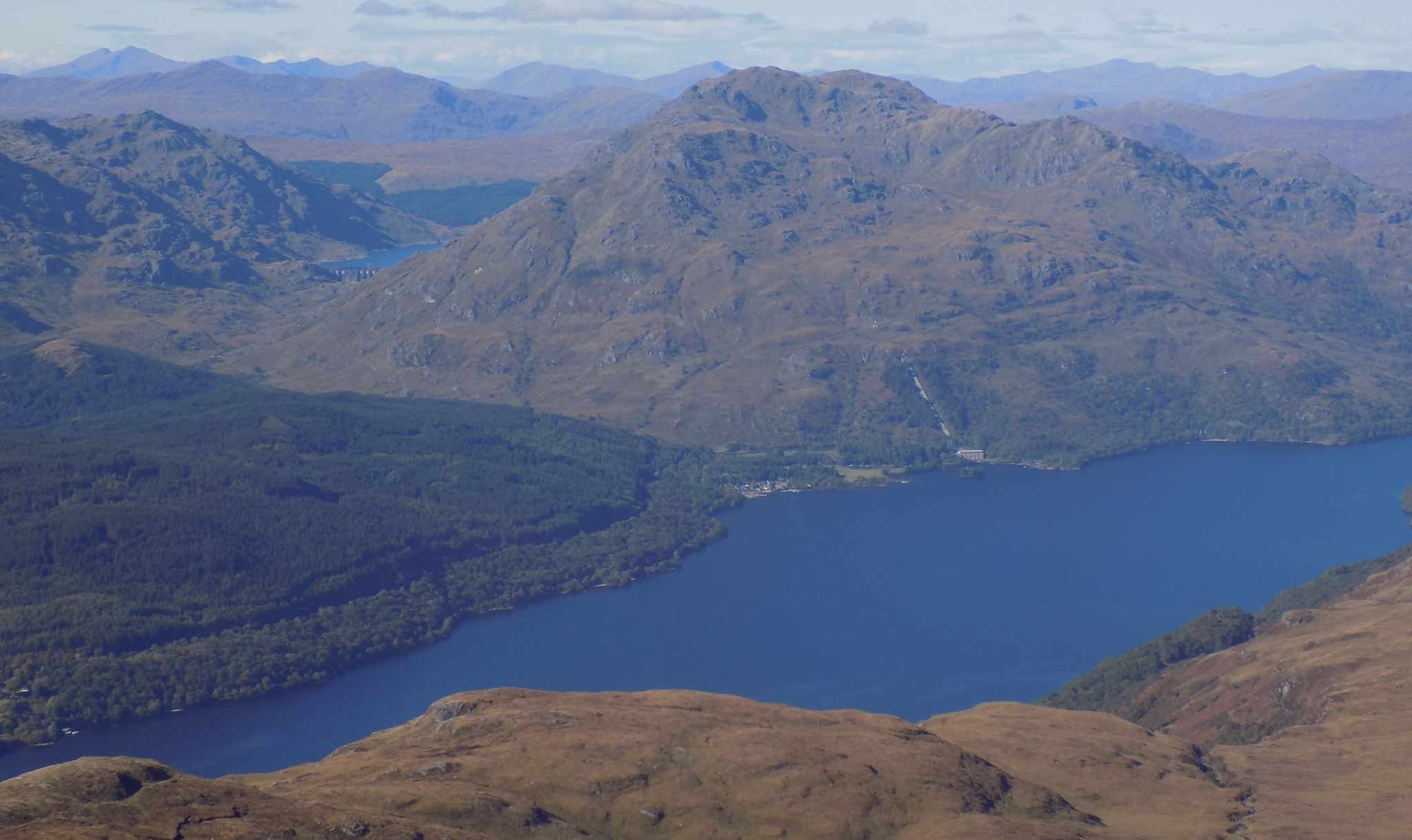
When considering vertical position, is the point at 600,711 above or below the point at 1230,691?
above

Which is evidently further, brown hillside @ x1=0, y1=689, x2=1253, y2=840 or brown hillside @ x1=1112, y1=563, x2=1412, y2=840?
brown hillside @ x1=1112, y1=563, x2=1412, y2=840

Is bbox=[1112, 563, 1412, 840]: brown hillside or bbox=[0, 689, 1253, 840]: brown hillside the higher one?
bbox=[0, 689, 1253, 840]: brown hillside

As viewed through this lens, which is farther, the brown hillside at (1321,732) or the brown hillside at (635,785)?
the brown hillside at (1321,732)

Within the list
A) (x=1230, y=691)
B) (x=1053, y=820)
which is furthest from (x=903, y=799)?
(x=1230, y=691)

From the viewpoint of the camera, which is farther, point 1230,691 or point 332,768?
point 1230,691

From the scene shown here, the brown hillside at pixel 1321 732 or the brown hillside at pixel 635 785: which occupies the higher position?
the brown hillside at pixel 635 785

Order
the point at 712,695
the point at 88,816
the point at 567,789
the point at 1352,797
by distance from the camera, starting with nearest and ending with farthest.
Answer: the point at 88,816
the point at 567,789
the point at 1352,797
the point at 712,695

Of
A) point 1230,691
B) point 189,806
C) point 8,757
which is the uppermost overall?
point 189,806

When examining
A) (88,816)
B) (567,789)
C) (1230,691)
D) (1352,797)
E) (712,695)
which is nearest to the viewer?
(88,816)

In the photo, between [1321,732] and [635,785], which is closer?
[635,785]

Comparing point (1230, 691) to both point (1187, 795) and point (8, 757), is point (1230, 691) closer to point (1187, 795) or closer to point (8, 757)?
point (1187, 795)

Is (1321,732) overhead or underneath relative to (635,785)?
underneath
